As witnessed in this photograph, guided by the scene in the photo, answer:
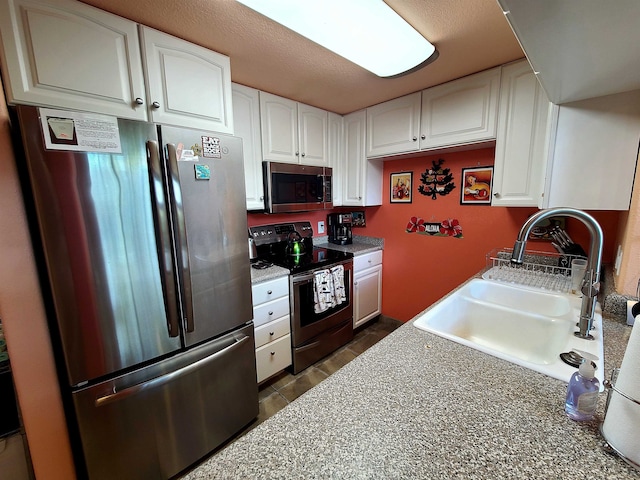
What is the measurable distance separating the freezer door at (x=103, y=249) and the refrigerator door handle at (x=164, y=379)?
0.34 ft

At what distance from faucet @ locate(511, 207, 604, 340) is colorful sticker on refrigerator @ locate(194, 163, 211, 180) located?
51.2 inches

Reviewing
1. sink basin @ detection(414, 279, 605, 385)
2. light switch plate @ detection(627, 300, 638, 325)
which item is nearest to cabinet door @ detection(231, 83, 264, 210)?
sink basin @ detection(414, 279, 605, 385)

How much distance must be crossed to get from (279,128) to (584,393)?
85.3 inches

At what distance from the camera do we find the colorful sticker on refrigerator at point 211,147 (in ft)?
4.23

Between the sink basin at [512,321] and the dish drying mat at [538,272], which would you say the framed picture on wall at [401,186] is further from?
the sink basin at [512,321]

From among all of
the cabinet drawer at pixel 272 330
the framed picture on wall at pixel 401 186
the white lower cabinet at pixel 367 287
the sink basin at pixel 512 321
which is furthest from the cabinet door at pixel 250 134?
the sink basin at pixel 512 321

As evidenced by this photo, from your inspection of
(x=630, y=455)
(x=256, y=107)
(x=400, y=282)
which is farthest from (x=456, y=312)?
(x=256, y=107)

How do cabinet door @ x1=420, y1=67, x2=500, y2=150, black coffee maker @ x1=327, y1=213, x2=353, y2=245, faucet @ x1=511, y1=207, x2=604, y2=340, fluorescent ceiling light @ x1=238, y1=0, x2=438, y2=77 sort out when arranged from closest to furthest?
1. faucet @ x1=511, y1=207, x2=604, y2=340
2. fluorescent ceiling light @ x1=238, y1=0, x2=438, y2=77
3. cabinet door @ x1=420, y1=67, x2=500, y2=150
4. black coffee maker @ x1=327, y1=213, x2=353, y2=245

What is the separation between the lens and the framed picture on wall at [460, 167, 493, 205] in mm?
2061

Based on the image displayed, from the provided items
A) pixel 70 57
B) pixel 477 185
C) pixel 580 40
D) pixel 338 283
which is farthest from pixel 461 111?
pixel 70 57

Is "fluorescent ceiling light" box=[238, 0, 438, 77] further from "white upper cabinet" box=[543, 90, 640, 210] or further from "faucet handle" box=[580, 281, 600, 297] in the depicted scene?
"faucet handle" box=[580, 281, 600, 297]

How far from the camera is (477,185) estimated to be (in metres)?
2.12

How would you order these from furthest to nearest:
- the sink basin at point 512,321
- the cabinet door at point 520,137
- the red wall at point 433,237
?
1. the red wall at point 433,237
2. the cabinet door at point 520,137
3. the sink basin at point 512,321

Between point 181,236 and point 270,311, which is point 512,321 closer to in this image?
point 270,311
